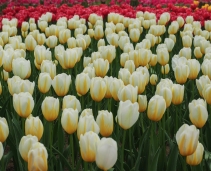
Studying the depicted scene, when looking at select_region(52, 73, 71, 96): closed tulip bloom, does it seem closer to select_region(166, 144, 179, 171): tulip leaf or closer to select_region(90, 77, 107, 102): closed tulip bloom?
select_region(90, 77, 107, 102): closed tulip bloom

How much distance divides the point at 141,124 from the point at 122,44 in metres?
1.64

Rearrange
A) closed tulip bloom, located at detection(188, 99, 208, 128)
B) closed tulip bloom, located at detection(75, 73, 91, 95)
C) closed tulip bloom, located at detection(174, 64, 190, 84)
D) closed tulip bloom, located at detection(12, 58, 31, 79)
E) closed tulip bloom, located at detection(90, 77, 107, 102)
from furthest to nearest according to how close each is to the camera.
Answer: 1. closed tulip bloom, located at detection(12, 58, 31, 79)
2. closed tulip bloom, located at detection(174, 64, 190, 84)
3. closed tulip bloom, located at detection(75, 73, 91, 95)
4. closed tulip bloom, located at detection(90, 77, 107, 102)
5. closed tulip bloom, located at detection(188, 99, 208, 128)

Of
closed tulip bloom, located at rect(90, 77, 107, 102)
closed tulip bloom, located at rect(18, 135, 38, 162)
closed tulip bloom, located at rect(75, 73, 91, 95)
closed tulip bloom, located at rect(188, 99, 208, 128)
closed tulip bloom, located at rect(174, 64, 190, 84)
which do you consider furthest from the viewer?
closed tulip bloom, located at rect(174, 64, 190, 84)

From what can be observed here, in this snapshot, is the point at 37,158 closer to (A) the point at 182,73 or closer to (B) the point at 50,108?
(B) the point at 50,108

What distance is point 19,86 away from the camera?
9.43 ft

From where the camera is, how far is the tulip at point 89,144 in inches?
75.9

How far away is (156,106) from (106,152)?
0.72 metres

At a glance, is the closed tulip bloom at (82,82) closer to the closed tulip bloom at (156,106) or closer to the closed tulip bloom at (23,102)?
the closed tulip bloom at (23,102)

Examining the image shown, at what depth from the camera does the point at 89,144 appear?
1947mm

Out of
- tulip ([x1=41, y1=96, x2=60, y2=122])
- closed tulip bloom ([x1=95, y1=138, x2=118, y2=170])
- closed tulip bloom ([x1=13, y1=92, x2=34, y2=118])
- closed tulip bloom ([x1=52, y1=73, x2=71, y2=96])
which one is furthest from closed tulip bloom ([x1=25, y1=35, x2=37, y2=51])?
closed tulip bloom ([x1=95, y1=138, x2=118, y2=170])

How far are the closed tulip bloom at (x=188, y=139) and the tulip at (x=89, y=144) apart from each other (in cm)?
44

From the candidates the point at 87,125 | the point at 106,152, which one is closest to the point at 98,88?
the point at 87,125

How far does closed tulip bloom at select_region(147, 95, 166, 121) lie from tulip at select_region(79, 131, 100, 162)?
63 cm

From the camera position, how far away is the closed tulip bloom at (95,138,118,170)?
1.83 m
